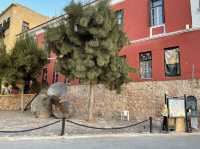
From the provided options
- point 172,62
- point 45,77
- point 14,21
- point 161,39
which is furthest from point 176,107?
point 14,21

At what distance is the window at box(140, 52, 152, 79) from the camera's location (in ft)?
56.7

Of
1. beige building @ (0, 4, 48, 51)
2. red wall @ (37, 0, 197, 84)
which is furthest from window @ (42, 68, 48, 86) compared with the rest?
red wall @ (37, 0, 197, 84)

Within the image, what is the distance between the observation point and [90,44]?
1341cm

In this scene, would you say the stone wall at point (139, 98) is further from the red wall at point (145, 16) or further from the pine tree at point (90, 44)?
the red wall at point (145, 16)

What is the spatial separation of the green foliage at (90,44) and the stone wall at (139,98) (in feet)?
8.60

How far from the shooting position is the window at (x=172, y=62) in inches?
623

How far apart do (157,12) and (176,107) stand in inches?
308

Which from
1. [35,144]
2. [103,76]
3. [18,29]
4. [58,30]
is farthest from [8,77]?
[18,29]

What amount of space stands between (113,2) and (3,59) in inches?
387

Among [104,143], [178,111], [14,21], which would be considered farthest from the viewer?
[14,21]

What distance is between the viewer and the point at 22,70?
20875mm

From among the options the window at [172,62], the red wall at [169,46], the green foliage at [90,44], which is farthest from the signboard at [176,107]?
the window at [172,62]

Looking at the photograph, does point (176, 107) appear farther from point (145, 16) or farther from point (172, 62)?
point (145, 16)

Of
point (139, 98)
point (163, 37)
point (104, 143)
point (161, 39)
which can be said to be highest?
point (163, 37)
